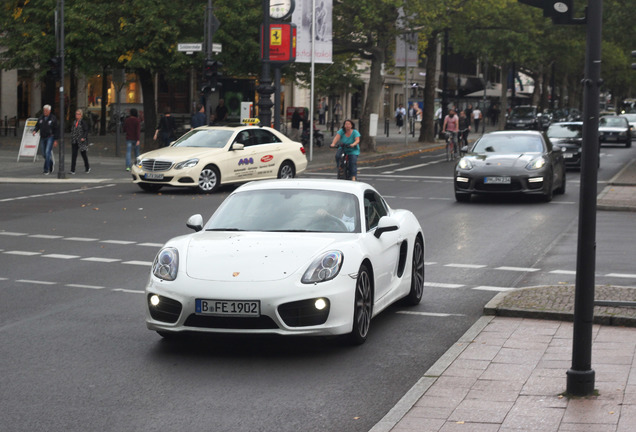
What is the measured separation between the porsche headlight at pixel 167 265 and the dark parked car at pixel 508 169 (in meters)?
14.2

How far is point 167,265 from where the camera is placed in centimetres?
862

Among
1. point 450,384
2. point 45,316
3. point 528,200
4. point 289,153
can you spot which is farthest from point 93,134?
point 450,384

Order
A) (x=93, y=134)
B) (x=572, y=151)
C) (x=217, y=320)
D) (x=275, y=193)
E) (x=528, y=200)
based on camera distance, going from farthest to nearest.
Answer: (x=93, y=134)
(x=572, y=151)
(x=528, y=200)
(x=275, y=193)
(x=217, y=320)

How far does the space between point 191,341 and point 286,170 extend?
17.8 metres

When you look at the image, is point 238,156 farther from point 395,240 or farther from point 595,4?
point 595,4

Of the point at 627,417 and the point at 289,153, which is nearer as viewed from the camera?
the point at 627,417

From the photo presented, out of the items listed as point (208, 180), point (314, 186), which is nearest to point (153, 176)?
point (208, 180)

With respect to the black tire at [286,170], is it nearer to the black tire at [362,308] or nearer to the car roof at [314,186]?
the car roof at [314,186]

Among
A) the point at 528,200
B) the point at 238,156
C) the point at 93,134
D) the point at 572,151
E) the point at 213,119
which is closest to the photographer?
the point at 528,200

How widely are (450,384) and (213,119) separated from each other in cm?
3205

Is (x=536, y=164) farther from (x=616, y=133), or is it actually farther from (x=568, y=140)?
(x=616, y=133)

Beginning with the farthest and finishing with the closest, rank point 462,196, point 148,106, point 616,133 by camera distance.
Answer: point 616,133 → point 148,106 → point 462,196

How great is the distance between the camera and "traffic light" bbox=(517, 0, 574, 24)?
22.9 ft

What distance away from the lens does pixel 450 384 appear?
7363mm
